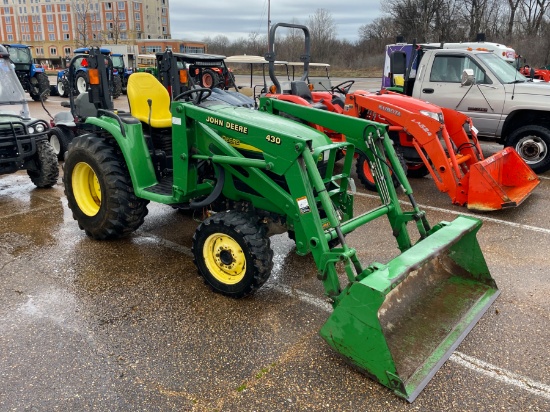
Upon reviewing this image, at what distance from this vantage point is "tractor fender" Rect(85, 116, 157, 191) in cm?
439

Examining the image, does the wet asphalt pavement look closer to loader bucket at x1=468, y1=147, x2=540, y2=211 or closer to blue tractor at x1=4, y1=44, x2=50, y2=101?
loader bucket at x1=468, y1=147, x2=540, y2=211

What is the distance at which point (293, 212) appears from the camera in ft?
11.6

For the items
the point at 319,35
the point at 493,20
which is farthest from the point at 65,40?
the point at 493,20

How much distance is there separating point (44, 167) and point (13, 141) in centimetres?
62

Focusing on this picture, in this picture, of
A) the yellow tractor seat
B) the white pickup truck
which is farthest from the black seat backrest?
the yellow tractor seat

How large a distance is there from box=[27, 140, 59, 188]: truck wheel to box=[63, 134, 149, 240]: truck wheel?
1914 millimetres

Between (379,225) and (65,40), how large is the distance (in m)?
96.6

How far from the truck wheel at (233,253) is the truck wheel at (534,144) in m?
5.91

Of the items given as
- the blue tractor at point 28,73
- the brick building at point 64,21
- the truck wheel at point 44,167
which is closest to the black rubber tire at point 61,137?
the truck wheel at point 44,167

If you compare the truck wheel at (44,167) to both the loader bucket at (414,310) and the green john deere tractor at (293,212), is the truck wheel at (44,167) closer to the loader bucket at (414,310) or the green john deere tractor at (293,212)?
the green john deere tractor at (293,212)

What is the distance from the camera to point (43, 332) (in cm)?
331

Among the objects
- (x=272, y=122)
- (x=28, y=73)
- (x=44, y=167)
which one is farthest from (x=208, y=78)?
(x=28, y=73)

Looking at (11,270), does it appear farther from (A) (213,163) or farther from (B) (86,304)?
(A) (213,163)

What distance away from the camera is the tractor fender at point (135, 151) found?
4.39m
